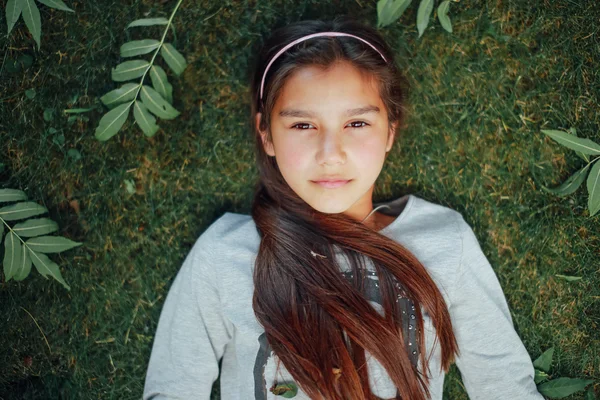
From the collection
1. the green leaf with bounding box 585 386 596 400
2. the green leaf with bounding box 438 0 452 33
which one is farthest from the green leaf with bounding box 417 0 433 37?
the green leaf with bounding box 585 386 596 400

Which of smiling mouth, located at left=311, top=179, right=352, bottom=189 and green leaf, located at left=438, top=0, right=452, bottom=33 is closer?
smiling mouth, located at left=311, top=179, right=352, bottom=189

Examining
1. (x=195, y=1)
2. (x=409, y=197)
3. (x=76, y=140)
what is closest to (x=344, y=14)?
(x=195, y=1)

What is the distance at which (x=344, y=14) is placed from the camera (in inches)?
91.7

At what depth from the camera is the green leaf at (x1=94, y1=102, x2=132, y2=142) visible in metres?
2.22

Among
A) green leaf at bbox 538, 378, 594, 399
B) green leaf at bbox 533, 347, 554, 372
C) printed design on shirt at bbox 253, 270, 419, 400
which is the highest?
printed design on shirt at bbox 253, 270, 419, 400

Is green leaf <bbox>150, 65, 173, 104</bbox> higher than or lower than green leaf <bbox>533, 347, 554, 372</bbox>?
higher

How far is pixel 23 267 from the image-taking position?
2221mm

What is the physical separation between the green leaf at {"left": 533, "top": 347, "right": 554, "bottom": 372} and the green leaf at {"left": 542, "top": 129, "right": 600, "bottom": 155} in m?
0.85

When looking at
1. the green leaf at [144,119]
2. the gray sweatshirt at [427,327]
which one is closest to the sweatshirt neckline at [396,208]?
the gray sweatshirt at [427,327]

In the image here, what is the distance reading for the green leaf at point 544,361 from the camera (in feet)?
7.66

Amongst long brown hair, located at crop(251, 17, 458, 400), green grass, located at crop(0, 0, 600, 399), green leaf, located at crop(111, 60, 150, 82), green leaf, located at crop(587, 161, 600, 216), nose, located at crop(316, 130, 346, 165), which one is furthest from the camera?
green grass, located at crop(0, 0, 600, 399)

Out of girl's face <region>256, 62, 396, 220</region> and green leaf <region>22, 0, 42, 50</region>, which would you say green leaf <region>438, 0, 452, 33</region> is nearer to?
girl's face <region>256, 62, 396, 220</region>

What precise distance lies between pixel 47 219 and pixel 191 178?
615mm

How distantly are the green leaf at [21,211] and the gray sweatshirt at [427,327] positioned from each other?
697 mm
